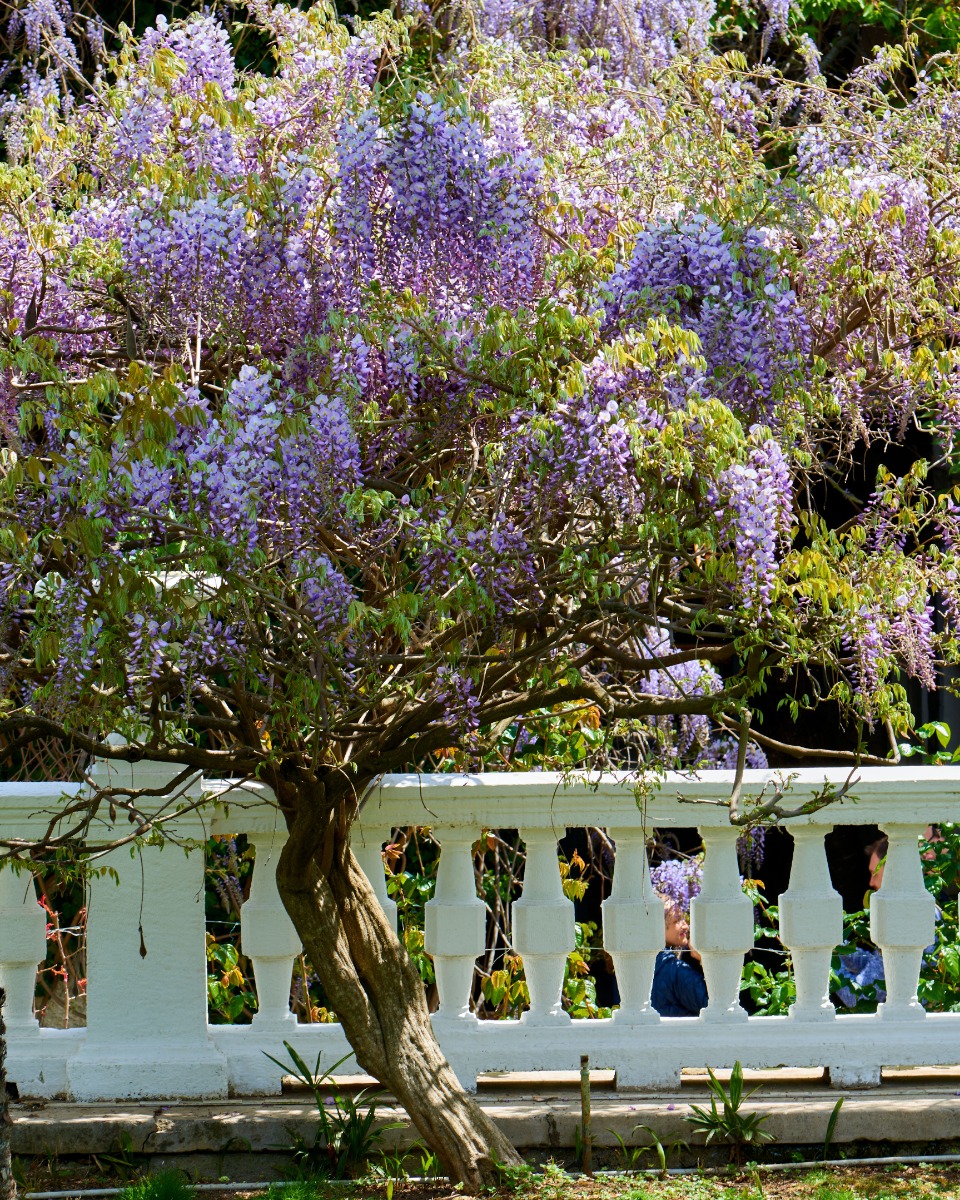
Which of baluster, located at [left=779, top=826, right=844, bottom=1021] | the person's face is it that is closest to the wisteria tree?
baluster, located at [left=779, top=826, right=844, bottom=1021]

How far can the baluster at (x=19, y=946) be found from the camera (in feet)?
12.8

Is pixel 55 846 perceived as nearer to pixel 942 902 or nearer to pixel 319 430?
pixel 319 430

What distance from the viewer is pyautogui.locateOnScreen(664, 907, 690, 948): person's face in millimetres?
4922

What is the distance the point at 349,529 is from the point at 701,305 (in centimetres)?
85

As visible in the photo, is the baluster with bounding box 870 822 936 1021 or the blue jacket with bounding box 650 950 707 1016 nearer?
the baluster with bounding box 870 822 936 1021

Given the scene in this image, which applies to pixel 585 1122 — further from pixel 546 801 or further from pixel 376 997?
pixel 546 801

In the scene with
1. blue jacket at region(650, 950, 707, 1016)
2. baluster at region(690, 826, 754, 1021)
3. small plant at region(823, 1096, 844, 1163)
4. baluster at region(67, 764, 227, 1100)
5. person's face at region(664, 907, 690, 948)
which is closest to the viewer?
small plant at region(823, 1096, 844, 1163)

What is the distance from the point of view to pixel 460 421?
9.71 feet

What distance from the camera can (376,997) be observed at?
11.6 feet

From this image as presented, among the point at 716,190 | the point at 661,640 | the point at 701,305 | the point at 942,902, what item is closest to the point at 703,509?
the point at 701,305

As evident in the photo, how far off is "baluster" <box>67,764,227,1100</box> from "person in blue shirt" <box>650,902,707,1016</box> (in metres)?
1.53

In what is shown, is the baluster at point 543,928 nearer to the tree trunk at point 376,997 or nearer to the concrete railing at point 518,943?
the concrete railing at point 518,943

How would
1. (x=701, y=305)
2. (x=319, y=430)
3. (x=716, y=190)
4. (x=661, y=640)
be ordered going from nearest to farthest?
1. (x=319, y=430)
2. (x=701, y=305)
3. (x=716, y=190)
4. (x=661, y=640)

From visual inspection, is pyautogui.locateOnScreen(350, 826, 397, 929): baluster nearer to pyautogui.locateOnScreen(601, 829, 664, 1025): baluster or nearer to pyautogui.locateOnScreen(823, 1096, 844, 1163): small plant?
pyautogui.locateOnScreen(601, 829, 664, 1025): baluster
